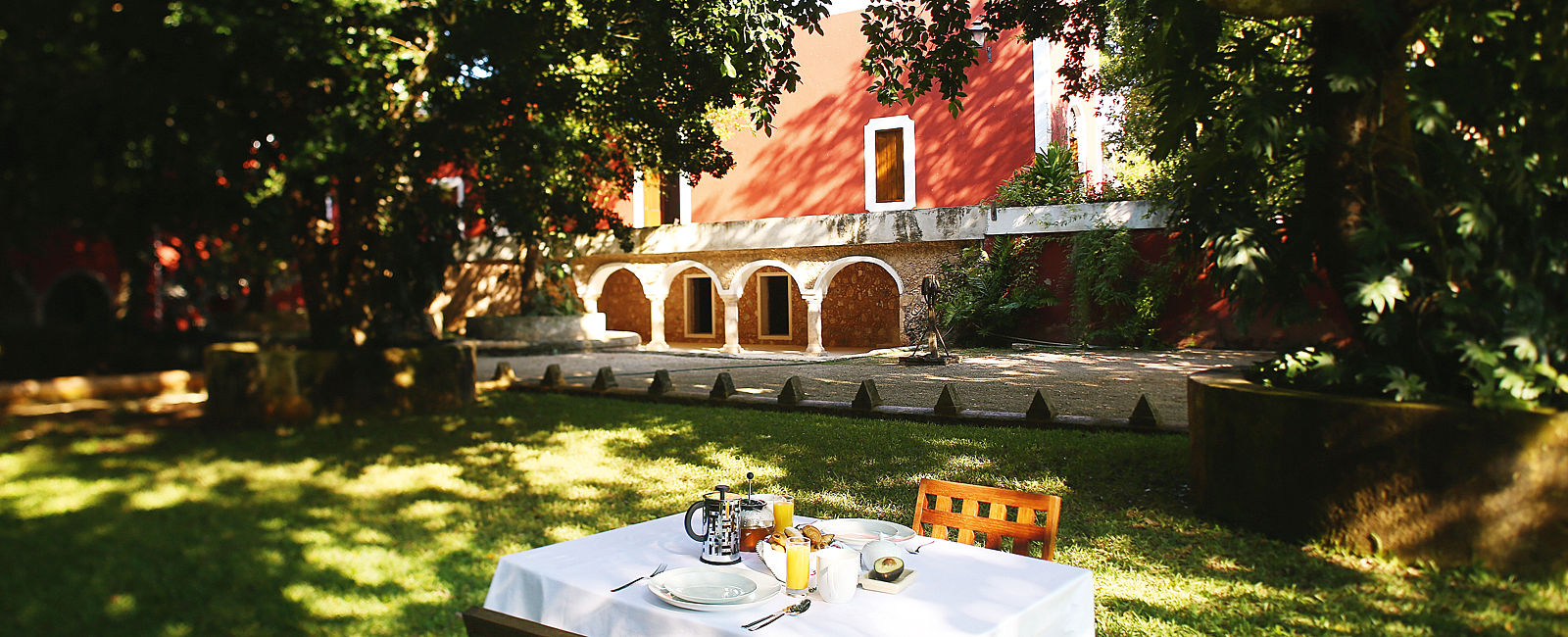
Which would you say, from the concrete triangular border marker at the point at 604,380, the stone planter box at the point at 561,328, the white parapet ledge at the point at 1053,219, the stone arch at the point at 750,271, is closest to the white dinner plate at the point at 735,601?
the concrete triangular border marker at the point at 604,380

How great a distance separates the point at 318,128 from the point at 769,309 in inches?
A: 518

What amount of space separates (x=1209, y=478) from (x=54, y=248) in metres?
3.31

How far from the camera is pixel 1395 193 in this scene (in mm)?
2592

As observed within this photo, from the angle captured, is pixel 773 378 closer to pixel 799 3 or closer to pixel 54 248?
pixel 799 3

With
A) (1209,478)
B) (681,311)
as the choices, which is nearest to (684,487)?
(1209,478)

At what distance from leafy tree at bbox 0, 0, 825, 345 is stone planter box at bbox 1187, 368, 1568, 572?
94.3 inches

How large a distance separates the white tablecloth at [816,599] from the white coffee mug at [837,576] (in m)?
0.02

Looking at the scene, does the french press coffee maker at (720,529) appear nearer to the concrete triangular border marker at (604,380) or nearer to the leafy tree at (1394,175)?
the leafy tree at (1394,175)

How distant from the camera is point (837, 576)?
4.58ft

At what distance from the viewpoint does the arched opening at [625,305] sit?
14648 millimetres

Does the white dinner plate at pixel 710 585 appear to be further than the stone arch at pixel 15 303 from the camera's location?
Yes

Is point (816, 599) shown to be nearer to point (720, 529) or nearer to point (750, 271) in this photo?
point (720, 529)

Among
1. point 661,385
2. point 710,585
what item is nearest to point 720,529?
point 710,585

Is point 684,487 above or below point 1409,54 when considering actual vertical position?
below
